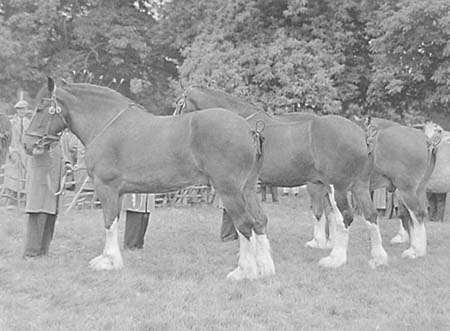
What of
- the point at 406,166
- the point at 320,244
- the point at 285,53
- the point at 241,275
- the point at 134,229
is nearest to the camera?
the point at 241,275

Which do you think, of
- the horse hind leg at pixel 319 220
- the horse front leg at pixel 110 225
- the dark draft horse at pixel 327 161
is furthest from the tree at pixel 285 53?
the horse front leg at pixel 110 225

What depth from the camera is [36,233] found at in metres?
7.75

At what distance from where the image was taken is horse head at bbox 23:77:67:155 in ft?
24.1

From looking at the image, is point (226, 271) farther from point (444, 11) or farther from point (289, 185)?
point (444, 11)

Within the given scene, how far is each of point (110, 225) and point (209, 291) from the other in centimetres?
158

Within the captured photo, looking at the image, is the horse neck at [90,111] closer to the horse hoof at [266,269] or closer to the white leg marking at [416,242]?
the horse hoof at [266,269]

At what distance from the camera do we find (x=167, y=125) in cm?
705

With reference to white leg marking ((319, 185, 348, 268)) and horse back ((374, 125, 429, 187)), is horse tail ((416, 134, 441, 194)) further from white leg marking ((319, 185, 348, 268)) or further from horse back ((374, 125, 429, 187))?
white leg marking ((319, 185, 348, 268))

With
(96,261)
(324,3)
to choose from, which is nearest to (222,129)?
(96,261)

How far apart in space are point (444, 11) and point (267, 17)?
583cm

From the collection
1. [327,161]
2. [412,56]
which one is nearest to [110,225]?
[327,161]

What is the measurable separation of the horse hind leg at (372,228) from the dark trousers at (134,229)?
3.00 m

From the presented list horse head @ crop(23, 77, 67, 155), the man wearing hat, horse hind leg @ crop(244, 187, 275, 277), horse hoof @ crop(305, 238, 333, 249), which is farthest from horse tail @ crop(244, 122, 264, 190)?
the man wearing hat

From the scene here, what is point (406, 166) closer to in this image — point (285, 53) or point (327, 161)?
point (327, 161)
